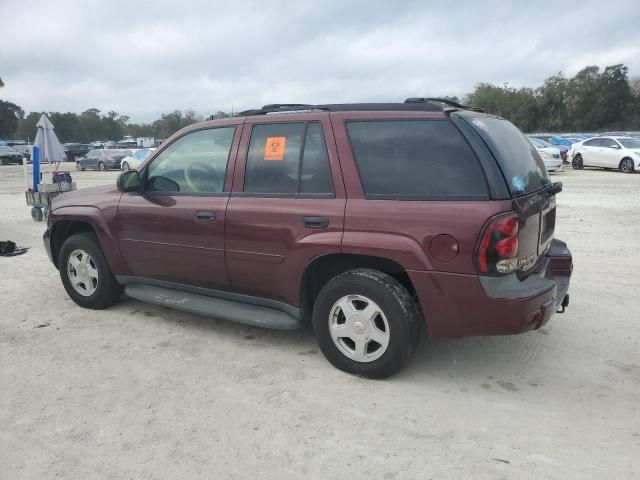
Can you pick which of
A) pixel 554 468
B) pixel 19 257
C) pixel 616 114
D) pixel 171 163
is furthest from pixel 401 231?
pixel 616 114

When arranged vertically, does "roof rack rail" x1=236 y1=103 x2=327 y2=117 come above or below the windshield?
below

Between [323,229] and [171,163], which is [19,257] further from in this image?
[323,229]

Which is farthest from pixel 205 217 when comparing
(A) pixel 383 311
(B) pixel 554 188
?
(B) pixel 554 188

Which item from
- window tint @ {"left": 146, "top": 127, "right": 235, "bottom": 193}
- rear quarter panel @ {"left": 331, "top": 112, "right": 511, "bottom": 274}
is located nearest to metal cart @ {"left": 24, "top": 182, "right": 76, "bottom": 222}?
window tint @ {"left": 146, "top": 127, "right": 235, "bottom": 193}

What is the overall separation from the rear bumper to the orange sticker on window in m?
1.36

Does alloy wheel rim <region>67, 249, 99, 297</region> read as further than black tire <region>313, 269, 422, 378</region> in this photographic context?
Yes

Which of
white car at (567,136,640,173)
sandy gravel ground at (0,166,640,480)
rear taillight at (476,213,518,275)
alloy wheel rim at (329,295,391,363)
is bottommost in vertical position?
sandy gravel ground at (0,166,640,480)

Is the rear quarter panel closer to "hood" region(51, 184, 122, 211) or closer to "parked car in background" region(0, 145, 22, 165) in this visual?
"hood" region(51, 184, 122, 211)

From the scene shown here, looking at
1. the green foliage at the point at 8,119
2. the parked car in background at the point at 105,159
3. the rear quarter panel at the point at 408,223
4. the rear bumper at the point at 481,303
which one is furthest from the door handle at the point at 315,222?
the green foliage at the point at 8,119

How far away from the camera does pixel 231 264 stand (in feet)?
13.6

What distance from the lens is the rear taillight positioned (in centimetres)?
317

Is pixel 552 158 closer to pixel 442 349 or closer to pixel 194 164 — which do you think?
pixel 442 349

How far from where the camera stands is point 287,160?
3967 millimetres

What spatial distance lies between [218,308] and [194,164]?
1207 millimetres
